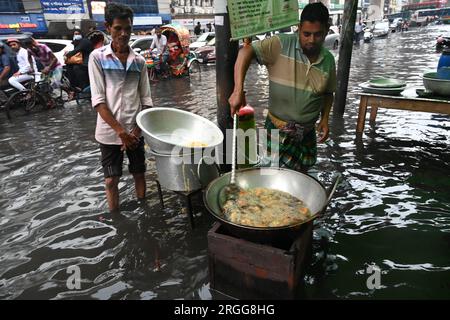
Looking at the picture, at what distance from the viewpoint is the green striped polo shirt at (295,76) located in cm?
273

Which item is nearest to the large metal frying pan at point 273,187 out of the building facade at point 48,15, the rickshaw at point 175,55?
the rickshaw at point 175,55

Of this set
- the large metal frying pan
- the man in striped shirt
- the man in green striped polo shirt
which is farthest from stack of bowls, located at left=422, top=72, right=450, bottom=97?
the man in striped shirt

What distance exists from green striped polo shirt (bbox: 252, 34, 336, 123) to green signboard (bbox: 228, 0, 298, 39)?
25cm

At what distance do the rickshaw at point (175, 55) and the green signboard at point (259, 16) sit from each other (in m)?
10.2

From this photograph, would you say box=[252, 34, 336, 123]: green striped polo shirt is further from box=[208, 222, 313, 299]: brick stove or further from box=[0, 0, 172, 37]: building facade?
box=[0, 0, 172, 37]: building facade

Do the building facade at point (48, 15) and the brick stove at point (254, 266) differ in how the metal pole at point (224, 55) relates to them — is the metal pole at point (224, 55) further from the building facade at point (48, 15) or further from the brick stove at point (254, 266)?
the building facade at point (48, 15)

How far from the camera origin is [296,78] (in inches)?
110

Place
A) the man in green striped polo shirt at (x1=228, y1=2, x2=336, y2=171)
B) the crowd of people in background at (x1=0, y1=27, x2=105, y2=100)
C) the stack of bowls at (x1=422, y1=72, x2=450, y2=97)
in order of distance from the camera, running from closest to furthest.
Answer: the man in green striped polo shirt at (x1=228, y1=2, x2=336, y2=171)
the stack of bowls at (x1=422, y1=72, x2=450, y2=97)
the crowd of people in background at (x1=0, y1=27, x2=105, y2=100)

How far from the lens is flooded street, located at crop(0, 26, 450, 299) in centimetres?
265

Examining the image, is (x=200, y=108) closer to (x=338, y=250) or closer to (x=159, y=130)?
(x=159, y=130)
